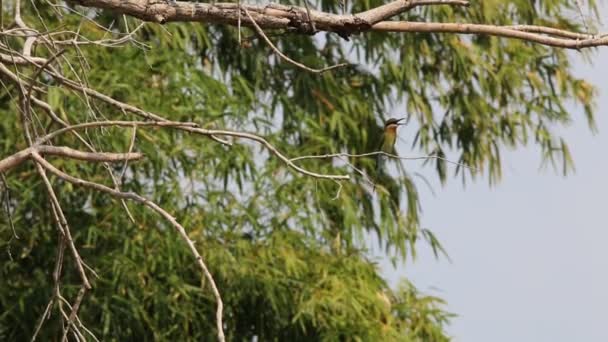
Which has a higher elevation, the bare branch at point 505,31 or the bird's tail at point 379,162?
the bird's tail at point 379,162

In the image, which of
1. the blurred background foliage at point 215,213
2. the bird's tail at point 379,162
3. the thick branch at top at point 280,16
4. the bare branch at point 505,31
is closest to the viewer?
the bare branch at point 505,31

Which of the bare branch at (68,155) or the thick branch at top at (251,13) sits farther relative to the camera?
the thick branch at top at (251,13)

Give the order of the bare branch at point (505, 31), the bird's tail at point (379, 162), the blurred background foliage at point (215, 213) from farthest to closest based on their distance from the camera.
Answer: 1. the blurred background foliage at point (215, 213)
2. the bird's tail at point (379, 162)
3. the bare branch at point (505, 31)

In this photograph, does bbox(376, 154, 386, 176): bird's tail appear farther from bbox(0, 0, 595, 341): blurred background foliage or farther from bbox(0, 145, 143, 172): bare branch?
bbox(0, 145, 143, 172): bare branch

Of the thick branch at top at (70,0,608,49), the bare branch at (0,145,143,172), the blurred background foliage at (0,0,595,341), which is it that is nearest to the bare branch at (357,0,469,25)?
the thick branch at top at (70,0,608,49)

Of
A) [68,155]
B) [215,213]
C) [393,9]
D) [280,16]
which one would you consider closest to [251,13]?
[280,16]

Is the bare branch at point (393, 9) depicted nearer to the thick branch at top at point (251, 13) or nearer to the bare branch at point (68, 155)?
the thick branch at top at point (251, 13)

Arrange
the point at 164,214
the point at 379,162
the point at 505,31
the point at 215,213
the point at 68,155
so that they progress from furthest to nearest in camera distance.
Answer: the point at 215,213 < the point at 379,162 < the point at 505,31 < the point at 68,155 < the point at 164,214

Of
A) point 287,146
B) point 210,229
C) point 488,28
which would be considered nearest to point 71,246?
point 488,28

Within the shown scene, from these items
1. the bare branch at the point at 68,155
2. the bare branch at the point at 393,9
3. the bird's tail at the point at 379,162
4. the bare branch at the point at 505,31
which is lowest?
the bare branch at the point at 68,155

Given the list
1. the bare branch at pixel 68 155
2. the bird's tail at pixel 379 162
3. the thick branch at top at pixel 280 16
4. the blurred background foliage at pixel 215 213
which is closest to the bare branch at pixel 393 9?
the thick branch at top at pixel 280 16

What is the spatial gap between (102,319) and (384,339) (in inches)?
44.3

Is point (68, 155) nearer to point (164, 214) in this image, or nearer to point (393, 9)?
point (164, 214)

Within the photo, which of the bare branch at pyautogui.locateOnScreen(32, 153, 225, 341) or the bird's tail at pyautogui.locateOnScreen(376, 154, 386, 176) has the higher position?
the bird's tail at pyautogui.locateOnScreen(376, 154, 386, 176)
